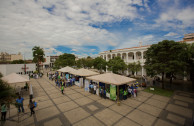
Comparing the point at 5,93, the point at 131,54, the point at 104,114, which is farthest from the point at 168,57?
the point at 131,54

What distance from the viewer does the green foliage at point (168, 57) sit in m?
13.1

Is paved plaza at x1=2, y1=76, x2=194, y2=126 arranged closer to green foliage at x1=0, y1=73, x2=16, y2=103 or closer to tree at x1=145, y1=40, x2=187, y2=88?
green foliage at x1=0, y1=73, x2=16, y2=103

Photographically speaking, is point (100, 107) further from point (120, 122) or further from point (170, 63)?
point (170, 63)

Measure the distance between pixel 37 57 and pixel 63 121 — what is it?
130ft

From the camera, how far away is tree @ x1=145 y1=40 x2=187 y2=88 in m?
13.1

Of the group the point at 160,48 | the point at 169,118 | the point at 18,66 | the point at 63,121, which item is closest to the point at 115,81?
the point at 169,118

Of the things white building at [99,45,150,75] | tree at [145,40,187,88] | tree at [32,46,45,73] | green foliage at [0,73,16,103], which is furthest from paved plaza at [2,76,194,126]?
tree at [32,46,45,73]

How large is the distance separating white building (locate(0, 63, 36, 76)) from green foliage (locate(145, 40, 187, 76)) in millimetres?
37119

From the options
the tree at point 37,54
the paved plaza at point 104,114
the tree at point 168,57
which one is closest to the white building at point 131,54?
the tree at point 168,57

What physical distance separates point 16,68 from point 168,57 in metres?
40.7

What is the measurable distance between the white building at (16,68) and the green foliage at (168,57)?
37119 mm

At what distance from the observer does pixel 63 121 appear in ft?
23.2

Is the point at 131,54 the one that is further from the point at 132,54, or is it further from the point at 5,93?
the point at 5,93

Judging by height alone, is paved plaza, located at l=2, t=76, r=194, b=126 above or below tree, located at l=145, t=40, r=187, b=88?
below
